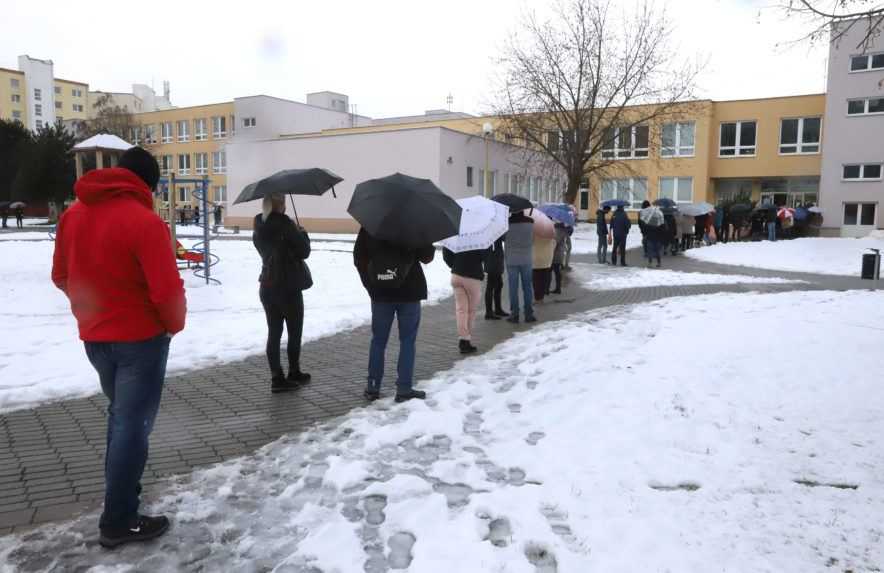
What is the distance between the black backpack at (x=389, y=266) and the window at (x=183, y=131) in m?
68.4

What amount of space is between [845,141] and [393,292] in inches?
1593

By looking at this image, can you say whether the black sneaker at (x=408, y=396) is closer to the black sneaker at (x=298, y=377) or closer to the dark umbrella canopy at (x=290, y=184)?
the black sneaker at (x=298, y=377)

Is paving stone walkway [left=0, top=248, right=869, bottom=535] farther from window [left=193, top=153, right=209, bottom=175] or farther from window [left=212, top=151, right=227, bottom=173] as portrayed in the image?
window [left=193, top=153, right=209, bottom=175]

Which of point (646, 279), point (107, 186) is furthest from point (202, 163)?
point (107, 186)

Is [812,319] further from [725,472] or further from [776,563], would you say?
[776,563]

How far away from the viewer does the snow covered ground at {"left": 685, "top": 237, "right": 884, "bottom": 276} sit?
21.0 m

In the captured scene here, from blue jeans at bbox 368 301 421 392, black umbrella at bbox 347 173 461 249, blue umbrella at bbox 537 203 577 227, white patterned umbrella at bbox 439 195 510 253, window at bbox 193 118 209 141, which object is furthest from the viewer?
window at bbox 193 118 209 141

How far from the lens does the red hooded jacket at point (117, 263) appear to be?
10.7 feet

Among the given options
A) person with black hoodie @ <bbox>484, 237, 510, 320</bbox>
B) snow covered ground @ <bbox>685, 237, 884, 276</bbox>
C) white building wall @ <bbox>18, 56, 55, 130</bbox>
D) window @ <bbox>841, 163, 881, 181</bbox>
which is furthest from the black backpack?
white building wall @ <bbox>18, 56, 55, 130</bbox>

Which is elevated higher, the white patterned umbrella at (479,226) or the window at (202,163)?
the window at (202,163)

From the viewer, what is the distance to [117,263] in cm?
326

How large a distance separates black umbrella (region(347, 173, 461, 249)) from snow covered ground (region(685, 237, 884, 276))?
17.8m

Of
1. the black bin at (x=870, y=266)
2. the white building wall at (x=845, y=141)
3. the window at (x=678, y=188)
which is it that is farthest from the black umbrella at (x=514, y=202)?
the window at (x=678, y=188)

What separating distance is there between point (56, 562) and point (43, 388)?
3632mm
